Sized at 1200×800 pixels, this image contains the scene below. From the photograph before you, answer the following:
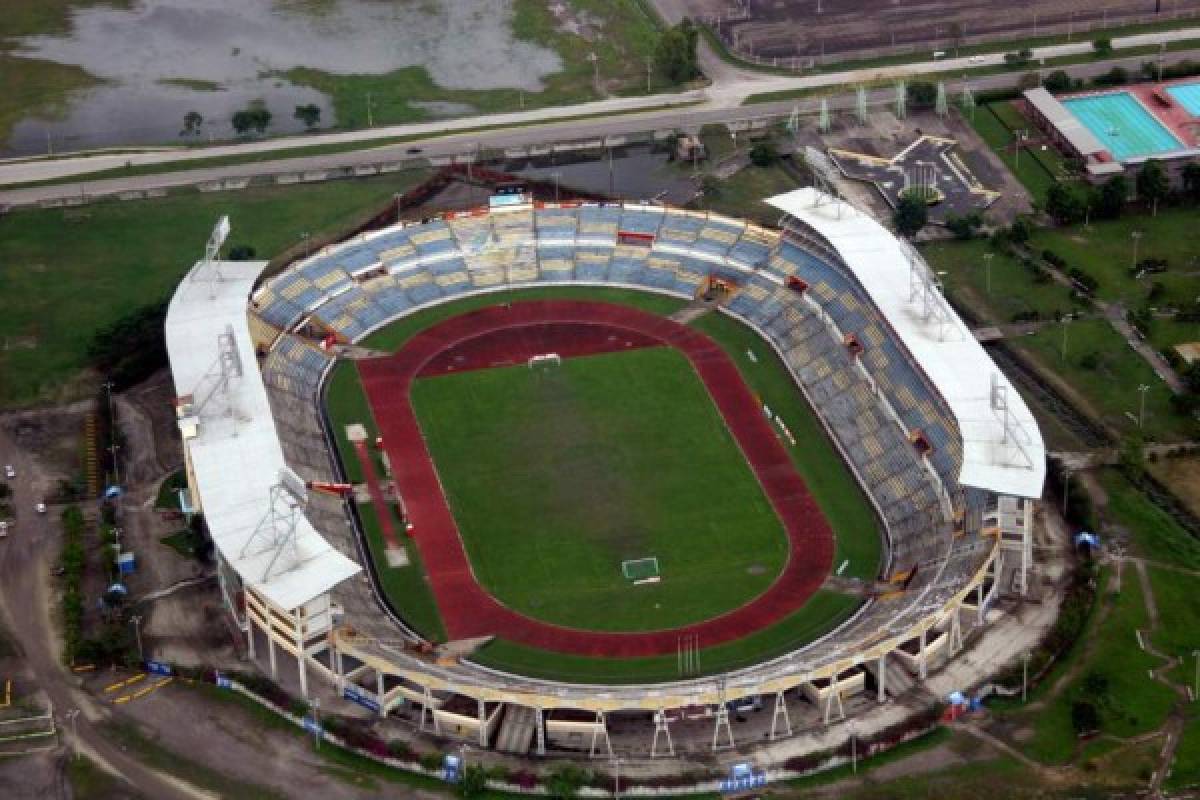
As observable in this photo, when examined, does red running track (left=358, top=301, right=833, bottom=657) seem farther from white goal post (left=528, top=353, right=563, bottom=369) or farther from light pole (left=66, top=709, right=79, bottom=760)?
light pole (left=66, top=709, right=79, bottom=760)

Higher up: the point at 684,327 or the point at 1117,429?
the point at 684,327

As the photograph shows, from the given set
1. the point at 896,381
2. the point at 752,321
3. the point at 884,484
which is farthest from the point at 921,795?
the point at 752,321

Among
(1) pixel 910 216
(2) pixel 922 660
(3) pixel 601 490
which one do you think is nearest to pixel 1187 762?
(2) pixel 922 660

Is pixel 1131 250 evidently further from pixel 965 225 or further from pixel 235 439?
pixel 235 439

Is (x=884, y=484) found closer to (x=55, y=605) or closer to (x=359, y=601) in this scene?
(x=359, y=601)

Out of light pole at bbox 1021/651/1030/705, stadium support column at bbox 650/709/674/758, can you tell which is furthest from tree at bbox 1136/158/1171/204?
stadium support column at bbox 650/709/674/758

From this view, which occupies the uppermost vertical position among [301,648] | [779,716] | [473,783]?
[301,648]
